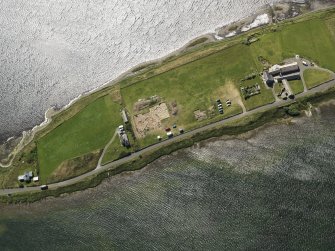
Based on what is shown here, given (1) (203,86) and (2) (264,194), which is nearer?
(2) (264,194)

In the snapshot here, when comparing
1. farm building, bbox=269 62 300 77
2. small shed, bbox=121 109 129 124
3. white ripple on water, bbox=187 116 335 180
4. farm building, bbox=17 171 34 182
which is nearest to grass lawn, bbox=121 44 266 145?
small shed, bbox=121 109 129 124

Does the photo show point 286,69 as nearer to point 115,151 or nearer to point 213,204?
point 213,204

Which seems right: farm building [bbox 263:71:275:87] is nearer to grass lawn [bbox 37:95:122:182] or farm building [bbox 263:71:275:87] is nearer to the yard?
the yard

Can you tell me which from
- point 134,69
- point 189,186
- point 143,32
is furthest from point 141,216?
point 143,32

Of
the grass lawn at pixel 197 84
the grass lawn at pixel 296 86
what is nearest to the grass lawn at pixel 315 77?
the grass lawn at pixel 296 86

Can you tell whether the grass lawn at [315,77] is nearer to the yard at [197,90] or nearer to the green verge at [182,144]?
the yard at [197,90]

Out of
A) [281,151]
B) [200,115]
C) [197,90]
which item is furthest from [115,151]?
[281,151]

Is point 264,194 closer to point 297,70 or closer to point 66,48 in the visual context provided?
point 297,70
